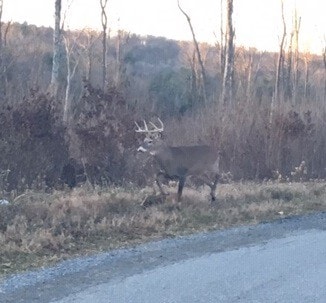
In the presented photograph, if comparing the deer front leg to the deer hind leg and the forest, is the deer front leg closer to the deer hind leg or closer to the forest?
the deer hind leg

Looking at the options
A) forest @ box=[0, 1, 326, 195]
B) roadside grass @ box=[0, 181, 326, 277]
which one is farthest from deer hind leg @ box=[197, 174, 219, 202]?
forest @ box=[0, 1, 326, 195]

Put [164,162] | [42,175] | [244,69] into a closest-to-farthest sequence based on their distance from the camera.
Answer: [164,162] → [42,175] → [244,69]

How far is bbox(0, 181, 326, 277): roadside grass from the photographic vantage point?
11.9 metres

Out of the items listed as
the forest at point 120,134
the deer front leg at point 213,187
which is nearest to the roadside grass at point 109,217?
the deer front leg at point 213,187

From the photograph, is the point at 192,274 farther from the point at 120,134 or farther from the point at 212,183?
the point at 120,134

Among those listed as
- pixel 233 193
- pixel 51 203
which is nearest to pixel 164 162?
pixel 233 193

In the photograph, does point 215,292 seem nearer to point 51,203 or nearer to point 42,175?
point 51,203

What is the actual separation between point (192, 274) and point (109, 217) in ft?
14.8

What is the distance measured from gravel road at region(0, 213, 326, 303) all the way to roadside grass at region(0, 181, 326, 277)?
604 millimetres

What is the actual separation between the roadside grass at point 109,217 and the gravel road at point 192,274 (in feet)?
1.98

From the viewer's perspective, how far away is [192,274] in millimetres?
10414

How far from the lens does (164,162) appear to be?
18.1m

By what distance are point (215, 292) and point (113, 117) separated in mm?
12937

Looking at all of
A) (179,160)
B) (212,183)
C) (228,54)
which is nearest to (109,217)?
(179,160)
